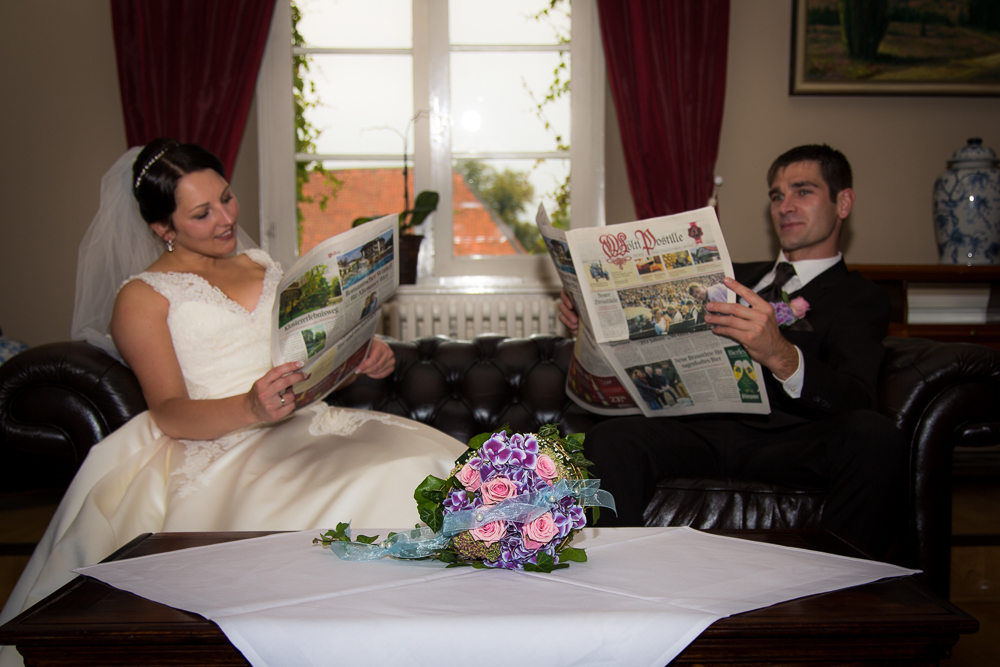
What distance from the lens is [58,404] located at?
71.1 inches

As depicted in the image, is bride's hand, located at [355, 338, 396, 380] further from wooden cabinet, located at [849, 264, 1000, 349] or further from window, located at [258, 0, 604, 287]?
wooden cabinet, located at [849, 264, 1000, 349]

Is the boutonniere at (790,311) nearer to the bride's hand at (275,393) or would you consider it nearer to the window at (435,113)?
the bride's hand at (275,393)

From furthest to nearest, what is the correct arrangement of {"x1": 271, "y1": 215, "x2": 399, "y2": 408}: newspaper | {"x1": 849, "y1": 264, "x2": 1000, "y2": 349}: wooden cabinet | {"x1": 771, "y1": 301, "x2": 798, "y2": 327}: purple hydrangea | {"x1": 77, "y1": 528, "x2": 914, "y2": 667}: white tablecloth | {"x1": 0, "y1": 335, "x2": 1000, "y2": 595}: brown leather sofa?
{"x1": 849, "y1": 264, "x2": 1000, "y2": 349}: wooden cabinet, {"x1": 771, "y1": 301, "x2": 798, "y2": 327}: purple hydrangea, {"x1": 0, "y1": 335, "x2": 1000, "y2": 595}: brown leather sofa, {"x1": 271, "y1": 215, "x2": 399, "y2": 408}: newspaper, {"x1": 77, "y1": 528, "x2": 914, "y2": 667}: white tablecloth

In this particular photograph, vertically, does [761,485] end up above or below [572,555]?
below

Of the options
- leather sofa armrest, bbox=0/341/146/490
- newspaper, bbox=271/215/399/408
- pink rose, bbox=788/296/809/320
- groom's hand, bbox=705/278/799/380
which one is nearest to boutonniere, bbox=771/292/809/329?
pink rose, bbox=788/296/809/320

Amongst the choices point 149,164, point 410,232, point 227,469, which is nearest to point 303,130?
point 410,232

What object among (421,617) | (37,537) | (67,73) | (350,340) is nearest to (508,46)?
(67,73)

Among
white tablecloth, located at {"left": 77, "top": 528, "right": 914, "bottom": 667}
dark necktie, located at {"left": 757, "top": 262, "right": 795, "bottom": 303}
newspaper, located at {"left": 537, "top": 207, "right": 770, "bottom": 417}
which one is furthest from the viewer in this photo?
dark necktie, located at {"left": 757, "top": 262, "right": 795, "bottom": 303}

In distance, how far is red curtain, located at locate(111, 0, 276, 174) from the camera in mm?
3252

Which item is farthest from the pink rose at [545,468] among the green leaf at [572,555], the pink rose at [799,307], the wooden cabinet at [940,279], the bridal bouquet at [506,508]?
the wooden cabinet at [940,279]

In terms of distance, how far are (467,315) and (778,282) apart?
64.6 inches

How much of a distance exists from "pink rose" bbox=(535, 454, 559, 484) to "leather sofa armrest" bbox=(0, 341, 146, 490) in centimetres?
134

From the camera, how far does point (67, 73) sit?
344 cm

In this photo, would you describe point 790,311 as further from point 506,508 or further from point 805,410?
point 506,508
